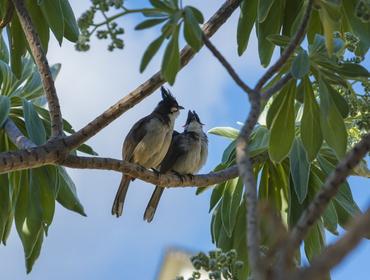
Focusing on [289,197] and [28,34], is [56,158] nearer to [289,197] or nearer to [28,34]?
[28,34]

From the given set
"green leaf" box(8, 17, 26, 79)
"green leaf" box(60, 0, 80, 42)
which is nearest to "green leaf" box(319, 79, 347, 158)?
"green leaf" box(60, 0, 80, 42)

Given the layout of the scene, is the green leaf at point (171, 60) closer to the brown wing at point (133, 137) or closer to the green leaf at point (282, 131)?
the green leaf at point (282, 131)

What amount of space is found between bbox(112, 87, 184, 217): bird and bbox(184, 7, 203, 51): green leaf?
3535mm

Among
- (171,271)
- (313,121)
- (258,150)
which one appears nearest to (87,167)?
(171,271)

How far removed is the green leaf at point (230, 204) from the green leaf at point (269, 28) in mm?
991

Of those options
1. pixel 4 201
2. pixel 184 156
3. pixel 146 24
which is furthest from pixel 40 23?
pixel 146 24

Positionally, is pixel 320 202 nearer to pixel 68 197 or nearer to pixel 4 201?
pixel 68 197

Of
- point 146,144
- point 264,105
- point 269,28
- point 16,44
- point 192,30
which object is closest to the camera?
point 192,30

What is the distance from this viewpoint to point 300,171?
4773 millimetres

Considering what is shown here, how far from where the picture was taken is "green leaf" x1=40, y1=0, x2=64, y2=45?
4.45m

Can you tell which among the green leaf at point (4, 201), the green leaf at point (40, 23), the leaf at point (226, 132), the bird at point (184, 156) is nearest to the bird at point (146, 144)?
the bird at point (184, 156)

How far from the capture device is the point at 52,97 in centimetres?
402

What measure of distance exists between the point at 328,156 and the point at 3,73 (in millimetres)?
2200

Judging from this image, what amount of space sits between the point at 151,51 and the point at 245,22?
2.27 meters
